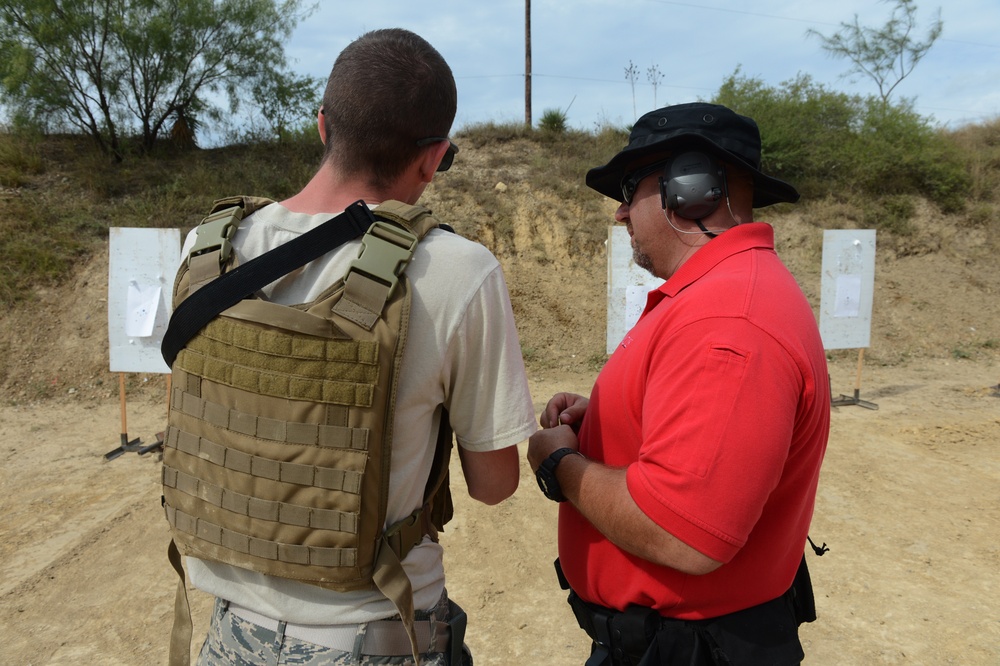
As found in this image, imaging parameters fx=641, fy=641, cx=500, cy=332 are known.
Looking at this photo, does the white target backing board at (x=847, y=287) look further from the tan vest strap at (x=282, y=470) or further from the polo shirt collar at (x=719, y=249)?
the tan vest strap at (x=282, y=470)

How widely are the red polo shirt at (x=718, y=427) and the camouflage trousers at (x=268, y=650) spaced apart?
51 centimetres

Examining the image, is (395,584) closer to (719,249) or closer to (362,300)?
(362,300)

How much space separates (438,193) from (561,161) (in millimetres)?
2620

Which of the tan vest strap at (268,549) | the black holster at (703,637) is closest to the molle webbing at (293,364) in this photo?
the tan vest strap at (268,549)

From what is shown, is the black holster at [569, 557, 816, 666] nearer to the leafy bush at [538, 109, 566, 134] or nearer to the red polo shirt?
the red polo shirt

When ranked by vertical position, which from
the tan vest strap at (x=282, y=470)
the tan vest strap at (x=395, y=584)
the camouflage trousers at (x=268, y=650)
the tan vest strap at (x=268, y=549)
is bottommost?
the camouflage trousers at (x=268, y=650)

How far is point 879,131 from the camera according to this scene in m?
13.2

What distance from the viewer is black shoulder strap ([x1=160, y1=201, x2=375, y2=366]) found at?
1118 mm

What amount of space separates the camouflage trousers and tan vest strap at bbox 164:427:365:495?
0.96 feet

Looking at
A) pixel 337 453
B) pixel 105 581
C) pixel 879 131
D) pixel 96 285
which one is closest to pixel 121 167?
pixel 96 285

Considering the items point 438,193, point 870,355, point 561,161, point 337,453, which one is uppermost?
point 561,161

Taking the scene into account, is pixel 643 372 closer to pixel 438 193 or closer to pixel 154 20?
pixel 438 193

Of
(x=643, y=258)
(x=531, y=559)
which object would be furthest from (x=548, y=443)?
(x=531, y=559)

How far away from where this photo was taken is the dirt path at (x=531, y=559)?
3.00 m
